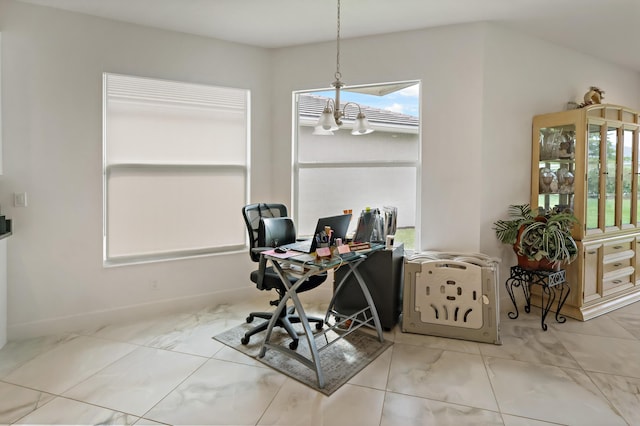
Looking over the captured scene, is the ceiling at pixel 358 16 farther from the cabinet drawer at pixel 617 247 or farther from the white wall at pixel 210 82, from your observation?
the cabinet drawer at pixel 617 247

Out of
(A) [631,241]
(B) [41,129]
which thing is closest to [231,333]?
(B) [41,129]

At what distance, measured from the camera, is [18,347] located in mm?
2691

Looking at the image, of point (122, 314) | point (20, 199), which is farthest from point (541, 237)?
point (20, 199)

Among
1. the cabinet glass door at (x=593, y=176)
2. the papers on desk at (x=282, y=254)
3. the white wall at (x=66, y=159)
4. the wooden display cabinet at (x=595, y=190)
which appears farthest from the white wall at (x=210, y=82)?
the papers on desk at (x=282, y=254)

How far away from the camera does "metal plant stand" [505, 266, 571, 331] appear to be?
3.00m

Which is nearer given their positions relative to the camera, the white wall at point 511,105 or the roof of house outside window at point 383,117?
the white wall at point 511,105

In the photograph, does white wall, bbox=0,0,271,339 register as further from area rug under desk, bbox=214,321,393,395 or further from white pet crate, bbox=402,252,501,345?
white pet crate, bbox=402,252,501,345

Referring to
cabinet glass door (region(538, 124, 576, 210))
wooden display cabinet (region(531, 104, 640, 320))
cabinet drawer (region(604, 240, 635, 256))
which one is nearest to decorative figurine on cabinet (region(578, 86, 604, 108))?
wooden display cabinet (region(531, 104, 640, 320))

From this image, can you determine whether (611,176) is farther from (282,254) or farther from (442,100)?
(282,254)

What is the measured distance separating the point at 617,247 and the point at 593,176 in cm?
85

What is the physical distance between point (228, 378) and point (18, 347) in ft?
5.91

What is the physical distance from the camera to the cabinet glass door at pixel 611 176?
3393 mm

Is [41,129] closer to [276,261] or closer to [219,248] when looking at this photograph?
[219,248]

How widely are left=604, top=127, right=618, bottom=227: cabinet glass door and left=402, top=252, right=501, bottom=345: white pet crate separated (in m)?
1.54
